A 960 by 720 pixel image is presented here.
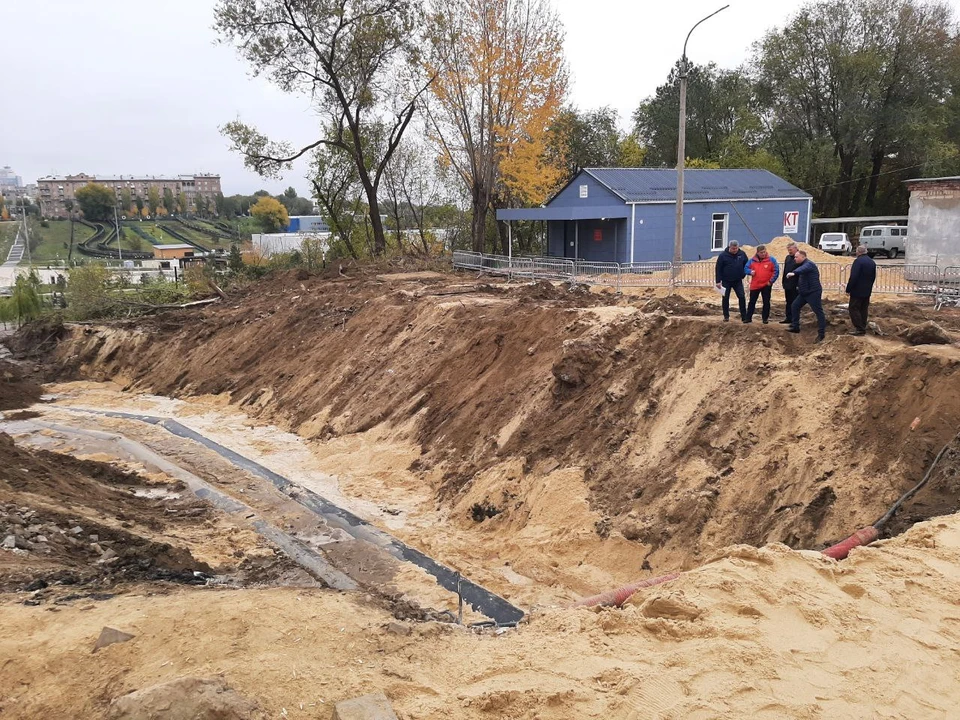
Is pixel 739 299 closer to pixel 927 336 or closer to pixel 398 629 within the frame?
pixel 927 336

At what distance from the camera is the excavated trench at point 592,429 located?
886 centimetres

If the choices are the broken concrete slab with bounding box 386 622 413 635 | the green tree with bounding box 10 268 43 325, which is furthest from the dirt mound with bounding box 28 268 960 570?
the green tree with bounding box 10 268 43 325

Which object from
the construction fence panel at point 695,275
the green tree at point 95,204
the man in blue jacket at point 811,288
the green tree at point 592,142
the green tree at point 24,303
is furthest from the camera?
the green tree at point 95,204

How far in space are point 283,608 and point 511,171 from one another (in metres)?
31.2

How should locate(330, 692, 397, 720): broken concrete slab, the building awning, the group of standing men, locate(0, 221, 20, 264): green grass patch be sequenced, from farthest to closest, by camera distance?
locate(0, 221, 20, 264): green grass patch < the building awning < the group of standing men < locate(330, 692, 397, 720): broken concrete slab

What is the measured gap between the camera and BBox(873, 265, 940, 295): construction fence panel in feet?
56.0

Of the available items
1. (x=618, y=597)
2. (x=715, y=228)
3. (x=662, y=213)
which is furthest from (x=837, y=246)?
(x=618, y=597)

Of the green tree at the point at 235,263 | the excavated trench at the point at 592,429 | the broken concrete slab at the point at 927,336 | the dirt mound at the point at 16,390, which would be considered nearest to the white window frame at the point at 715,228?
the excavated trench at the point at 592,429

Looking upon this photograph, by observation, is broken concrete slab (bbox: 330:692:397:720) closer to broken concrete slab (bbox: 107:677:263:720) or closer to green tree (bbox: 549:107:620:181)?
broken concrete slab (bbox: 107:677:263:720)

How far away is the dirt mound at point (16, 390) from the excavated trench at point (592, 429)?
307 cm

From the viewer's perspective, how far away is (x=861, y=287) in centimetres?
1066

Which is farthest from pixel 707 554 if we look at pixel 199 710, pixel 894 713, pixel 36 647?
pixel 36 647

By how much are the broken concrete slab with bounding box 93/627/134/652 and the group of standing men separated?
9794 mm

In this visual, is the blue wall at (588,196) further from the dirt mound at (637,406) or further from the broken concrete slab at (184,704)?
the broken concrete slab at (184,704)
